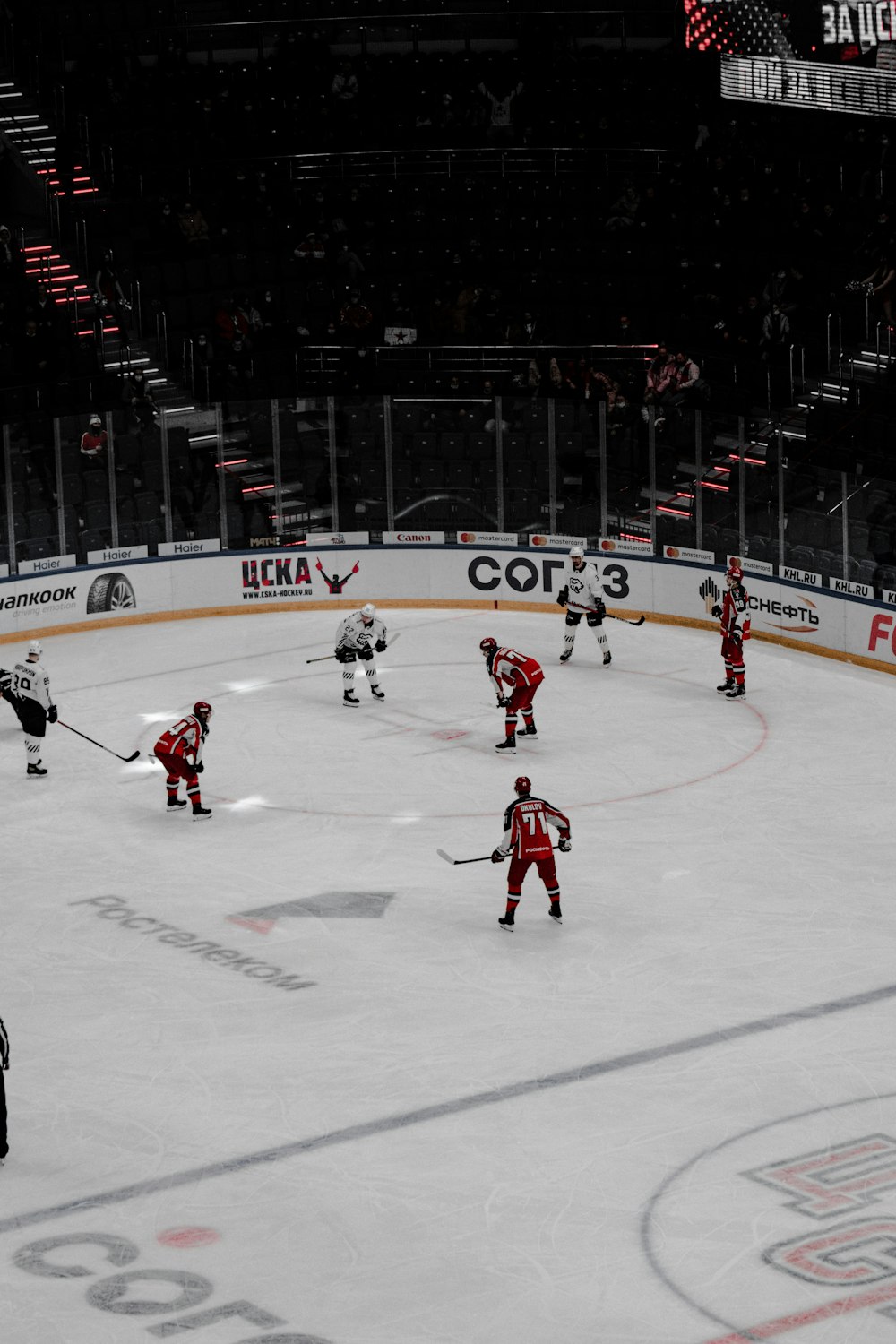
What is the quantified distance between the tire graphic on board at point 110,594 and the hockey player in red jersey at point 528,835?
11.6 meters

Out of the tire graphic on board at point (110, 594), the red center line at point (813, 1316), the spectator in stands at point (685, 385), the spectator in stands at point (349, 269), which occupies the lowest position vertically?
the red center line at point (813, 1316)

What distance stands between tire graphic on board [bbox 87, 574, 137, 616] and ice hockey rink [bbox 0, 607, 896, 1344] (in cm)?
331

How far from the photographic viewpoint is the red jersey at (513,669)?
18453 millimetres

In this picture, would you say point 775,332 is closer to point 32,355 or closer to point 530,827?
point 32,355

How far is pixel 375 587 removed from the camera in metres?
25.5

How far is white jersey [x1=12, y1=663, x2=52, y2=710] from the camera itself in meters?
18.2

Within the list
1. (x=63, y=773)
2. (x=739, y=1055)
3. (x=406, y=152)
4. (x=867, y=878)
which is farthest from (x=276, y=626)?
(x=739, y=1055)

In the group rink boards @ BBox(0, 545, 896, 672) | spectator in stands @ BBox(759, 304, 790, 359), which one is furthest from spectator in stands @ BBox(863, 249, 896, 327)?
rink boards @ BBox(0, 545, 896, 672)

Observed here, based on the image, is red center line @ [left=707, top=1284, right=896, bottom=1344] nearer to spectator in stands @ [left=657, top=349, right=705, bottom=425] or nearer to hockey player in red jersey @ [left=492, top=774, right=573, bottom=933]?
hockey player in red jersey @ [left=492, top=774, right=573, bottom=933]

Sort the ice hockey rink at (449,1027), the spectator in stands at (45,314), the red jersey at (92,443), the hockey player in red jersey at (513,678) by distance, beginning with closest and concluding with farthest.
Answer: the ice hockey rink at (449,1027), the hockey player in red jersey at (513,678), the red jersey at (92,443), the spectator in stands at (45,314)

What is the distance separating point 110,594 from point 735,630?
26.4ft

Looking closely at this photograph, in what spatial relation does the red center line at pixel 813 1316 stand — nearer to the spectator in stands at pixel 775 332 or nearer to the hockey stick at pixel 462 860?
the hockey stick at pixel 462 860

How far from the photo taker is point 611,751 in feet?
62.5

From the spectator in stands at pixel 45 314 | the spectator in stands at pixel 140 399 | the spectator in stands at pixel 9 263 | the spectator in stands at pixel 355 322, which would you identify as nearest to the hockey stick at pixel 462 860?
the spectator in stands at pixel 140 399
